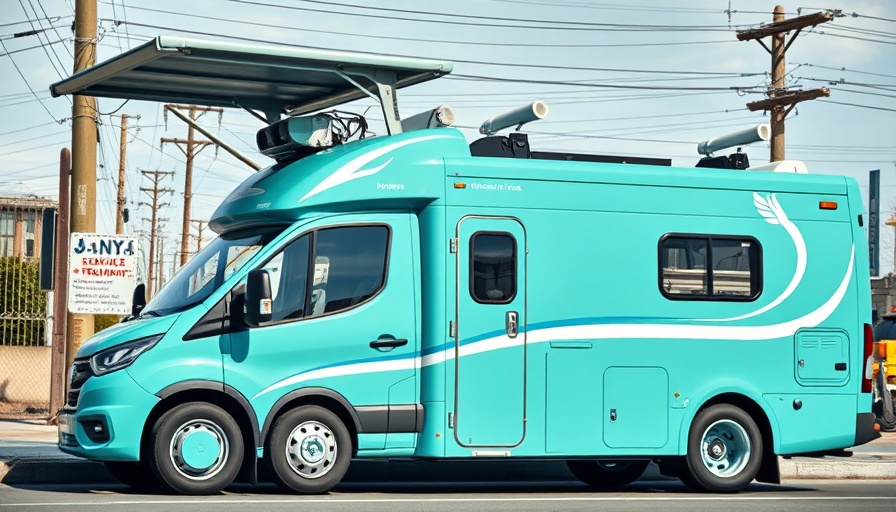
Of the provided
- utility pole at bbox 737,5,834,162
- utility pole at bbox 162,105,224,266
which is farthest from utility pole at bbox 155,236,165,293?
utility pole at bbox 737,5,834,162

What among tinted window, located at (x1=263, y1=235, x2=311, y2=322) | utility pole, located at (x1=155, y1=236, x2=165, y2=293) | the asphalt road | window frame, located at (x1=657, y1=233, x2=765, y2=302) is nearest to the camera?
the asphalt road

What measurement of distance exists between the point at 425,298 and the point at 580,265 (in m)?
1.53

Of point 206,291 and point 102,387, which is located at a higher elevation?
point 206,291

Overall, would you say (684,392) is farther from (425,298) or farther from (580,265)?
(425,298)

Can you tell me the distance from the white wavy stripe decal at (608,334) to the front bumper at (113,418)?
0.98 metres

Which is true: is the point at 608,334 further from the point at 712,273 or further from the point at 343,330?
the point at 343,330

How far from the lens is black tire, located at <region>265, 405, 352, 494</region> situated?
10570 mm

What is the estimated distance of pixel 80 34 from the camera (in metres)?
17.4

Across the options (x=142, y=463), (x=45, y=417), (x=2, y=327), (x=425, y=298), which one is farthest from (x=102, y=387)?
(x=2, y=327)

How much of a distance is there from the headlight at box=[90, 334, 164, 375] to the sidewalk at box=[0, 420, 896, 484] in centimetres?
186

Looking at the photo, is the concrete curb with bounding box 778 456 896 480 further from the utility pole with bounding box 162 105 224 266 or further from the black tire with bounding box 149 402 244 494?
the utility pole with bounding box 162 105 224 266

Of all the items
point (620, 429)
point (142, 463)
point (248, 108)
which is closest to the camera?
Result: point (142, 463)

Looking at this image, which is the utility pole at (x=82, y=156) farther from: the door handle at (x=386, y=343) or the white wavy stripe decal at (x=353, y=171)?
the door handle at (x=386, y=343)

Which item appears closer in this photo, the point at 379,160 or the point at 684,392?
the point at 379,160
